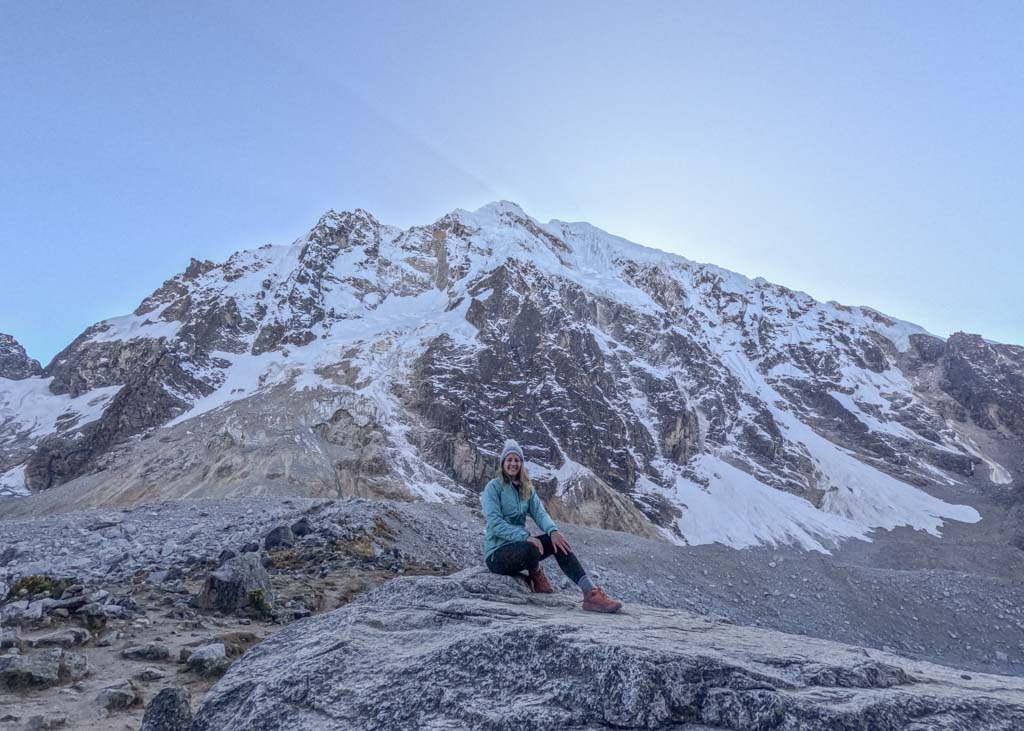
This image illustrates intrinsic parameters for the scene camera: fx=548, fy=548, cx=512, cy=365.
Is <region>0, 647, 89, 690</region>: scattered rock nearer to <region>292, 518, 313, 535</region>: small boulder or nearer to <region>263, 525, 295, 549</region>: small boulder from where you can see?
<region>263, 525, 295, 549</region>: small boulder

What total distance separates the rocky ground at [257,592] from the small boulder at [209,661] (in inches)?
0.8

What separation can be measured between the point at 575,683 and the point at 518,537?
2.63 meters

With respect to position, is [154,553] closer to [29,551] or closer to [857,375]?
[29,551]

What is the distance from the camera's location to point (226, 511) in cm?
2186

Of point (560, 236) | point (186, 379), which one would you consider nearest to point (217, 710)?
point (186, 379)

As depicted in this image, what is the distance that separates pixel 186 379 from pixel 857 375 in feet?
442

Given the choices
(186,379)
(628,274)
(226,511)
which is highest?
(628,274)

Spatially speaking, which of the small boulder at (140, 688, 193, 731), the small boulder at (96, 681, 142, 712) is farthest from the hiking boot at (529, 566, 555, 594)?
the small boulder at (96, 681, 142, 712)

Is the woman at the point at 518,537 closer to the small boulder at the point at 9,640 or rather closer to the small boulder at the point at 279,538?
the small boulder at the point at 9,640

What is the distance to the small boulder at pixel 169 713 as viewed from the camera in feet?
13.8

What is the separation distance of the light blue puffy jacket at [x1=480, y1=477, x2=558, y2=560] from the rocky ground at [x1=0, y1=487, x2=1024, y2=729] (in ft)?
2.69

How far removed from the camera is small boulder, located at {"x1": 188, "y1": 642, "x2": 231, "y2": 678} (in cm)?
617

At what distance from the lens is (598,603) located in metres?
5.00

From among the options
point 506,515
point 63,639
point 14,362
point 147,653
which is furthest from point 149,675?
point 14,362
